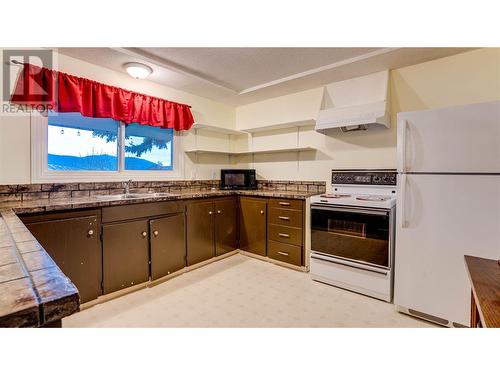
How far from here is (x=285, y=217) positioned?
9.92 feet

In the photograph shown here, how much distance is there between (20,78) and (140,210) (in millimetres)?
1478

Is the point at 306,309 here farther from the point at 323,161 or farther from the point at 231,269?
the point at 323,161

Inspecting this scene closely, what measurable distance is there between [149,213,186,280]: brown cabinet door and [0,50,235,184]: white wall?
3.28 feet

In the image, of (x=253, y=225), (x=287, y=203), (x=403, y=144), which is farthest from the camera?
(x=253, y=225)

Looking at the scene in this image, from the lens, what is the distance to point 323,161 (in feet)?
10.9

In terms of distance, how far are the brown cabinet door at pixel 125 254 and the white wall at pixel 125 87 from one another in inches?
36.2

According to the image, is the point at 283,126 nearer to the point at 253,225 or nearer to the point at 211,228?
the point at 253,225

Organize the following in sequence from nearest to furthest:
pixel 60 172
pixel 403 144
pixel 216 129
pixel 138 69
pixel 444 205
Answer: pixel 444 205, pixel 403 144, pixel 60 172, pixel 138 69, pixel 216 129

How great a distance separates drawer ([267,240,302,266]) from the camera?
295cm

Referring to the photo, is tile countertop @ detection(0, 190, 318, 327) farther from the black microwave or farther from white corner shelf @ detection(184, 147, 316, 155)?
the black microwave

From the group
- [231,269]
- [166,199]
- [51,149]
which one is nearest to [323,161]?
[231,269]

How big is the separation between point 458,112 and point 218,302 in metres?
2.43

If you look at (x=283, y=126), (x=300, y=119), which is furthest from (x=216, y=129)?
(x=300, y=119)

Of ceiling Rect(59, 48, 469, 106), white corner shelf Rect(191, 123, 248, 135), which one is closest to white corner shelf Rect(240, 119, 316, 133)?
white corner shelf Rect(191, 123, 248, 135)
